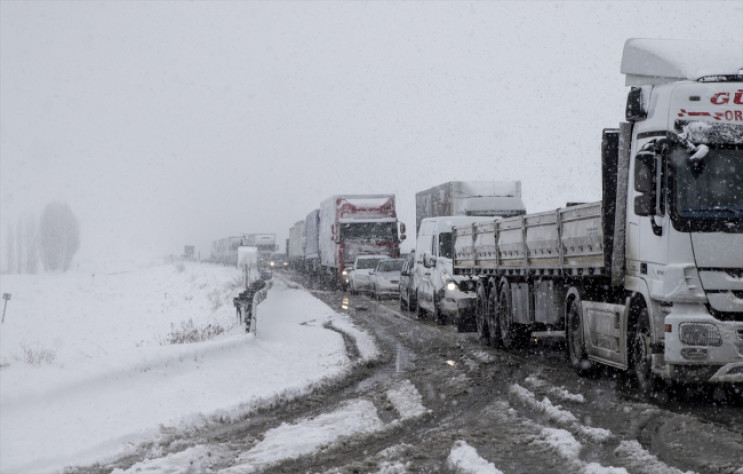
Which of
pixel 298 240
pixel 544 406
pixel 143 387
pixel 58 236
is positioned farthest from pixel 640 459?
pixel 58 236

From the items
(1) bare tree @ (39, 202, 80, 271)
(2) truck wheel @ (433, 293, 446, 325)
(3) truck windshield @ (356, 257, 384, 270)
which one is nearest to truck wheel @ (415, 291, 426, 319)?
(2) truck wheel @ (433, 293, 446, 325)

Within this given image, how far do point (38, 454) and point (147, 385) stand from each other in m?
2.70

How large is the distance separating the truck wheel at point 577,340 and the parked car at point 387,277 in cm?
1928

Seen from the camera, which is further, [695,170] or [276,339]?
[276,339]

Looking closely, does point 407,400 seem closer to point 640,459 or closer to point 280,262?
point 640,459

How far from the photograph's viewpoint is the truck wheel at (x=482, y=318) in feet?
52.6

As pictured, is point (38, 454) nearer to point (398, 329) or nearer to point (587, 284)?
point (587, 284)

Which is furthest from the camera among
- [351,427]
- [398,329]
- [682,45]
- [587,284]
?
[398,329]

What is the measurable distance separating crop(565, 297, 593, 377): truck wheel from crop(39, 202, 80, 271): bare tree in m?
130

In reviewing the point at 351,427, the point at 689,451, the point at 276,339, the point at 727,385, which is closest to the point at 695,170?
the point at 727,385

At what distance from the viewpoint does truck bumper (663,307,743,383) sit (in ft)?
27.0

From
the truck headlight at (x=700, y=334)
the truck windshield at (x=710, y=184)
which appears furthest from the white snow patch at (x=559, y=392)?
the truck windshield at (x=710, y=184)

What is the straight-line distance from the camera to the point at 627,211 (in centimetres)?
977

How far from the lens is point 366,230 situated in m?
35.9
